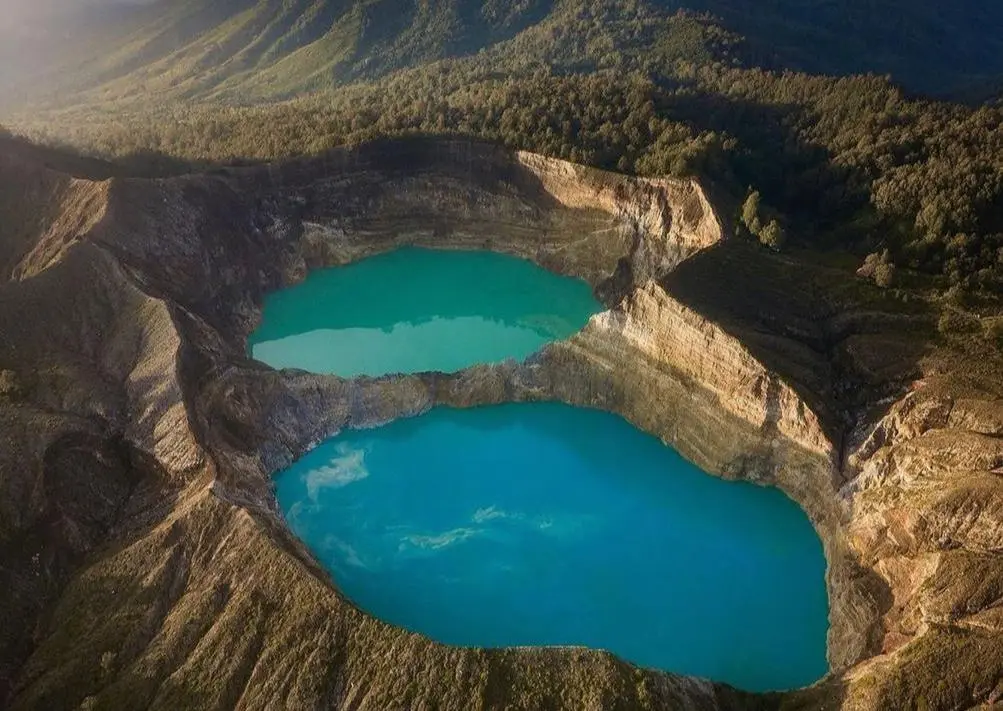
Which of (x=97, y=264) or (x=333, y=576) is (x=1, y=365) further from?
(x=333, y=576)

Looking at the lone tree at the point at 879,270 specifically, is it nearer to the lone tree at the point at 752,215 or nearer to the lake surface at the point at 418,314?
the lone tree at the point at 752,215

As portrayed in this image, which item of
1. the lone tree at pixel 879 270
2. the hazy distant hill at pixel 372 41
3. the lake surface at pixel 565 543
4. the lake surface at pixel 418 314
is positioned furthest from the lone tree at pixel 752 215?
the hazy distant hill at pixel 372 41

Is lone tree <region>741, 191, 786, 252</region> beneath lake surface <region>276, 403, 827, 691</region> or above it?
above

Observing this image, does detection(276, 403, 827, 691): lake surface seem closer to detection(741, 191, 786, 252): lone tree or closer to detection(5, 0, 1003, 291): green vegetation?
detection(741, 191, 786, 252): lone tree

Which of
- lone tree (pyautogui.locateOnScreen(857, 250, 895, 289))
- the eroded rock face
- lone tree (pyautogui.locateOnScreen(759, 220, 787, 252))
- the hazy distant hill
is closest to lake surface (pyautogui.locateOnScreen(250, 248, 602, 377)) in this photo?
the eroded rock face

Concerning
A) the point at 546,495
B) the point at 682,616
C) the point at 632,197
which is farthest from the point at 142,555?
the point at 632,197
